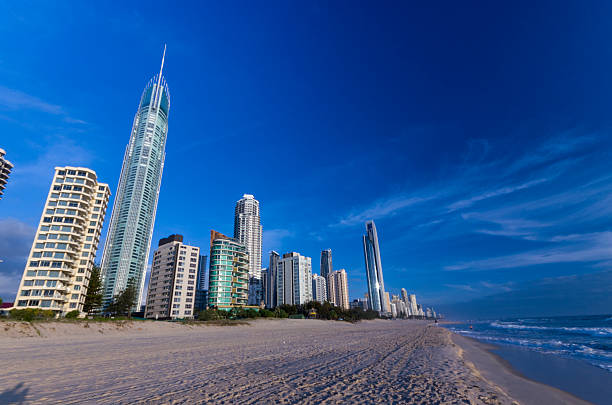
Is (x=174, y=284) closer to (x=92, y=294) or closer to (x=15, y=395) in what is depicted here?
(x=92, y=294)

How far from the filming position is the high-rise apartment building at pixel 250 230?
181m

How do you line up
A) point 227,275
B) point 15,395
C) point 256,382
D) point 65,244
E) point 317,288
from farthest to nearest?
point 317,288, point 227,275, point 65,244, point 256,382, point 15,395

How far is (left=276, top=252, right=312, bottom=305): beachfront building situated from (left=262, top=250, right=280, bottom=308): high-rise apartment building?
1040 centimetres

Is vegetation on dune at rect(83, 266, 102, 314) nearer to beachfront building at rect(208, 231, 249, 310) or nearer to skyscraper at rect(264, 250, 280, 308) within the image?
beachfront building at rect(208, 231, 249, 310)

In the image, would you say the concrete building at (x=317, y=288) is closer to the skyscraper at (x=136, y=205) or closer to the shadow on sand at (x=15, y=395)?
the skyscraper at (x=136, y=205)

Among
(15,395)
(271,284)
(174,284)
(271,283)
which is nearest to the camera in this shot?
(15,395)

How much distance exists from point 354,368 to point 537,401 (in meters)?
6.46

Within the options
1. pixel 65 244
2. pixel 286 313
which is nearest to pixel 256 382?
pixel 65 244

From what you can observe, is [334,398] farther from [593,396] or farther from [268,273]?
[268,273]

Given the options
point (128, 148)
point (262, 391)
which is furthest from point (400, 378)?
point (128, 148)

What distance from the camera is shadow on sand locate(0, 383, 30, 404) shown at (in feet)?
22.8

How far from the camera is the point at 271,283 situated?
17512 centimetres

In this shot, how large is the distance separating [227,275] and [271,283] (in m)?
87.8

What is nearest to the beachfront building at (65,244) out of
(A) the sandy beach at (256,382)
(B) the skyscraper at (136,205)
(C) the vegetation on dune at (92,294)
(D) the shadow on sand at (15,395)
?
(C) the vegetation on dune at (92,294)
